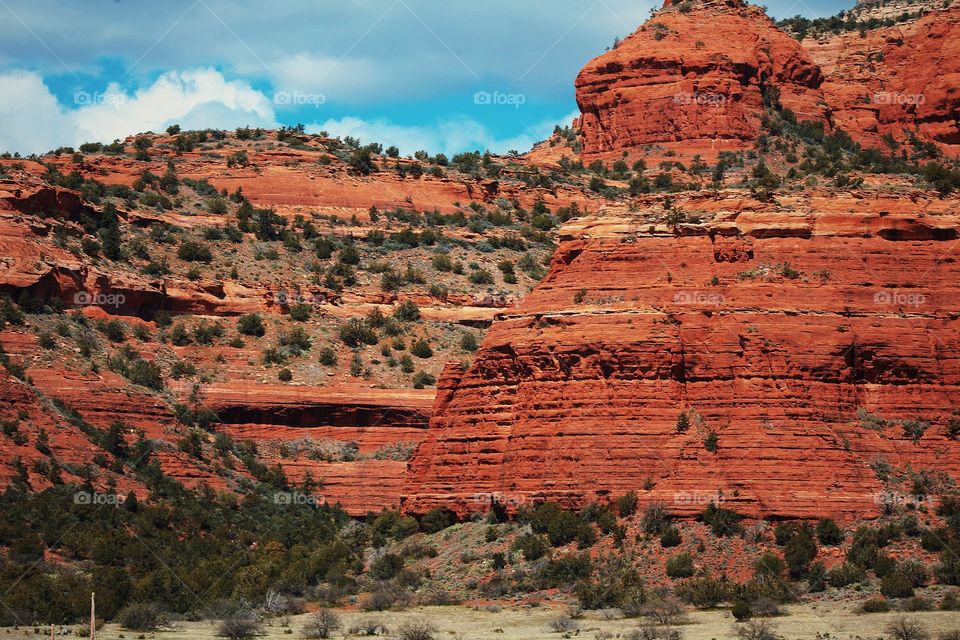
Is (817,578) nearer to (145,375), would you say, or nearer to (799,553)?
(799,553)

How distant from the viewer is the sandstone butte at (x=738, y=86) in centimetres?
10625

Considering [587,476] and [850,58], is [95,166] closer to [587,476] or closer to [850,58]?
[850,58]

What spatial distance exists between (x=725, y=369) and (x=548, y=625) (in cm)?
929

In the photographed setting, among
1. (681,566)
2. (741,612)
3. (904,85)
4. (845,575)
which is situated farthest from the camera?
(904,85)

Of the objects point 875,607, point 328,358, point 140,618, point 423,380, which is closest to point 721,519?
point 875,607

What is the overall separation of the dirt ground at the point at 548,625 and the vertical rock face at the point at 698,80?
194ft

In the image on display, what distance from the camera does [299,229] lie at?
107 metres

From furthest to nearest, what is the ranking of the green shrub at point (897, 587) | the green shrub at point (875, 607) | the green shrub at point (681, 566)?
1. the green shrub at point (681, 566)
2. the green shrub at point (897, 587)
3. the green shrub at point (875, 607)

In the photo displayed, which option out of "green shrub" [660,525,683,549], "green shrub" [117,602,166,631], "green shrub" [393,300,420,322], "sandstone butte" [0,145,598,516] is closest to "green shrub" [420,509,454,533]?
"green shrub" [117,602,166,631]

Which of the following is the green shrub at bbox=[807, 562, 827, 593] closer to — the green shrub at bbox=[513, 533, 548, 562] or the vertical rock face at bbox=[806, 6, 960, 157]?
the green shrub at bbox=[513, 533, 548, 562]

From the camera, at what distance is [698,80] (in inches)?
4139

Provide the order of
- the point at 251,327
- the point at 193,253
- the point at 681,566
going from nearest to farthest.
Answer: the point at 681,566 → the point at 251,327 → the point at 193,253

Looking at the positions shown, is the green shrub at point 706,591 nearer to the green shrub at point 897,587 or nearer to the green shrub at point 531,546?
the green shrub at point 897,587

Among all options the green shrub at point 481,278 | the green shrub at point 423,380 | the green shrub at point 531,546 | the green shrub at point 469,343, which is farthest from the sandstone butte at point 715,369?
→ the green shrub at point 481,278
